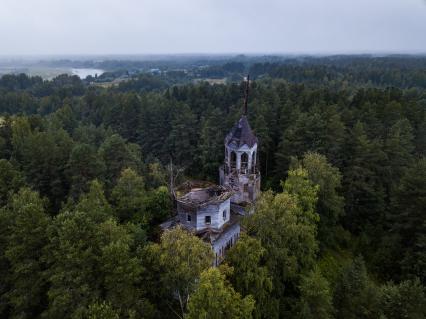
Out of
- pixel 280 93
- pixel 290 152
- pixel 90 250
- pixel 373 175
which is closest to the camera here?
pixel 90 250

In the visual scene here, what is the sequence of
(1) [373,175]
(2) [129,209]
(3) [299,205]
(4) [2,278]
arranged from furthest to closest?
(1) [373,175], (2) [129,209], (3) [299,205], (4) [2,278]

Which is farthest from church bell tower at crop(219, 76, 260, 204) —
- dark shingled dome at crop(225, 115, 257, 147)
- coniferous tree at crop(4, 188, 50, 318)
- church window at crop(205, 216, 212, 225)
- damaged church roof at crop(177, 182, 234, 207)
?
coniferous tree at crop(4, 188, 50, 318)

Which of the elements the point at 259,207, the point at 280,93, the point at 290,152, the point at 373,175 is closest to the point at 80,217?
the point at 259,207

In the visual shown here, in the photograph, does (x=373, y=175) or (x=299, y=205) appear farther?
(x=373, y=175)

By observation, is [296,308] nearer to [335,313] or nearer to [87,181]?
[335,313]

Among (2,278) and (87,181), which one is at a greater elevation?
(87,181)

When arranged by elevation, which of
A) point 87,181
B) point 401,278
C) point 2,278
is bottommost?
point 401,278

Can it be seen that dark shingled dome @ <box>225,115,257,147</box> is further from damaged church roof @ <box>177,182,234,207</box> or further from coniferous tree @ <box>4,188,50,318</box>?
coniferous tree @ <box>4,188,50,318</box>

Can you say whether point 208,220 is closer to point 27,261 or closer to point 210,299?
point 210,299
